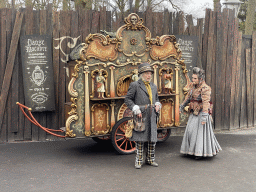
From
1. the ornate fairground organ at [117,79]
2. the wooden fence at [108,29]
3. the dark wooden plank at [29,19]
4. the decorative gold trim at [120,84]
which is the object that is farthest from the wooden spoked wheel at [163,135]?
the dark wooden plank at [29,19]

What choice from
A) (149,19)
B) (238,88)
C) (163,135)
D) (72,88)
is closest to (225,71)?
(238,88)

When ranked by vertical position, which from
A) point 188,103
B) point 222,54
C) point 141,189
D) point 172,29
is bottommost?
point 141,189

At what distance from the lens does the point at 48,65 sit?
306 inches

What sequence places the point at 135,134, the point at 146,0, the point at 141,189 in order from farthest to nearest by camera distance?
the point at 146,0 → the point at 135,134 → the point at 141,189

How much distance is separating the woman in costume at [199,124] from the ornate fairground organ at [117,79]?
27.1 inches

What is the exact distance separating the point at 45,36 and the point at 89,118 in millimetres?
2493

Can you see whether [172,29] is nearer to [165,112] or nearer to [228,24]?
[228,24]

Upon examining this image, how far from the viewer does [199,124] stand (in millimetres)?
6492

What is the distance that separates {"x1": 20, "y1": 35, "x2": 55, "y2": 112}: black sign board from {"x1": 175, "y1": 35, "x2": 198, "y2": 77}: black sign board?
3.37 m

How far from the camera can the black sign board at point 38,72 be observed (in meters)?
7.61

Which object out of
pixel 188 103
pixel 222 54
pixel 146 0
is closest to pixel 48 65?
pixel 188 103

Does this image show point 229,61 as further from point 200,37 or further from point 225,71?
point 200,37

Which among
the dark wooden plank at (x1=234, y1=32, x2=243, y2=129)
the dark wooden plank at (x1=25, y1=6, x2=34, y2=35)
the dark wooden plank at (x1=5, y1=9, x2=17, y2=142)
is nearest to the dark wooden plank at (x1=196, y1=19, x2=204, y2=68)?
the dark wooden plank at (x1=234, y1=32, x2=243, y2=129)

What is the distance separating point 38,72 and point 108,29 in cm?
199
